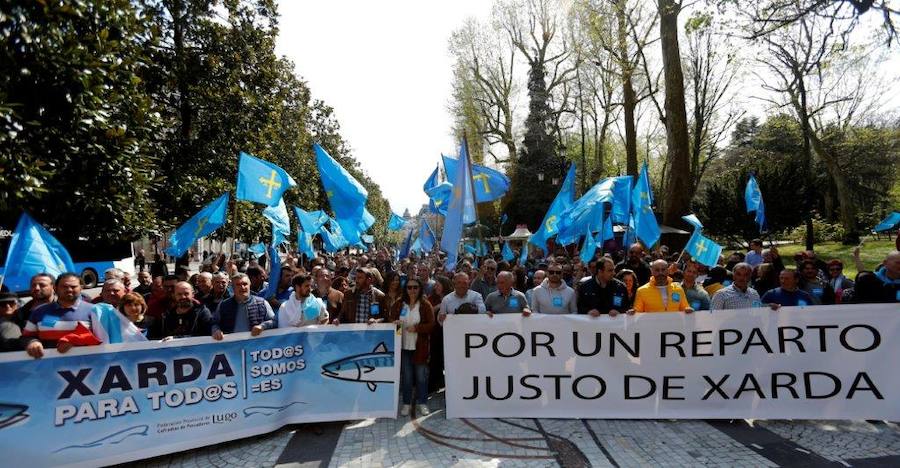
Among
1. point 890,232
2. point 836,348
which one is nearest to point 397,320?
point 836,348

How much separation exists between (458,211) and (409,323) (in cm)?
223

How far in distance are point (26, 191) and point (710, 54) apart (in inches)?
1125

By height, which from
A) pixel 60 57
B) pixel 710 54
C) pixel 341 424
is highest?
pixel 710 54

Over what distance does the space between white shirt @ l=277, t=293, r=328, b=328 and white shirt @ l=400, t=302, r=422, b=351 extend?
81cm

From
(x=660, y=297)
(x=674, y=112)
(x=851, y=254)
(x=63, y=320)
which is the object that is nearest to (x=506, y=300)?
(x=660, y=297)

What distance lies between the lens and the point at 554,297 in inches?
239

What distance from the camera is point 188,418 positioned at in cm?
472

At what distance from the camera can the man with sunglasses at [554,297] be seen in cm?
600

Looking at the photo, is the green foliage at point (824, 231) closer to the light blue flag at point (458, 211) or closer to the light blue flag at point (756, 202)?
the light blue flag at point (756, 202)

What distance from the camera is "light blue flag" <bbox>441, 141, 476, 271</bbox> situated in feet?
23.6

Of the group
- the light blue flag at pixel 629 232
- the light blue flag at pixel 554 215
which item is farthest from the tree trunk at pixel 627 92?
the light blue flag at pixel 629 232

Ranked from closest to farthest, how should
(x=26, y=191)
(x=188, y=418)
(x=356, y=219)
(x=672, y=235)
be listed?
(x=188, y=418), (x=26, y=191), (x=356, y=219), (x=672, y=235)

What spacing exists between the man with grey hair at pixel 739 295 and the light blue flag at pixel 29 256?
23.3 feet

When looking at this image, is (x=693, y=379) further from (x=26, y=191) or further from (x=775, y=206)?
(x=775, y=206)
